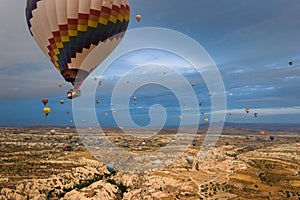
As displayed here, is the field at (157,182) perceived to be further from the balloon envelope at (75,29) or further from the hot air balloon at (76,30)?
the balloon envelope at (75,29)

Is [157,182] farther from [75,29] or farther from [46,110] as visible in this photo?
[75,29]

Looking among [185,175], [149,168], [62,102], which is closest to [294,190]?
[185,175]

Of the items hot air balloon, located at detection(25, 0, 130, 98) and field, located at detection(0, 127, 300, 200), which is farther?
field, located at detection(0, 127, 300, 200)

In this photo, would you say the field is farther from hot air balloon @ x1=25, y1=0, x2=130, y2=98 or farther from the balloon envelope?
the balloon envelope

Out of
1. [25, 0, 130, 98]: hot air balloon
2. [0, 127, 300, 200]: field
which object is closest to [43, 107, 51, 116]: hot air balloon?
[0, 127, 300, 200]: field

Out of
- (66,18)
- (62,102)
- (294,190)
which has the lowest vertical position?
(294,190)

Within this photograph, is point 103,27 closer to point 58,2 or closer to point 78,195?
point 58,2

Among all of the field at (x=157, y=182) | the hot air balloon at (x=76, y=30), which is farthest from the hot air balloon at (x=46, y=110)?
the hot air balloon at (x=76, y=30)

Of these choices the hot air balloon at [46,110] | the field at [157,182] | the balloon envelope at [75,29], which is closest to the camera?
the balloon envelope at [75,29]
